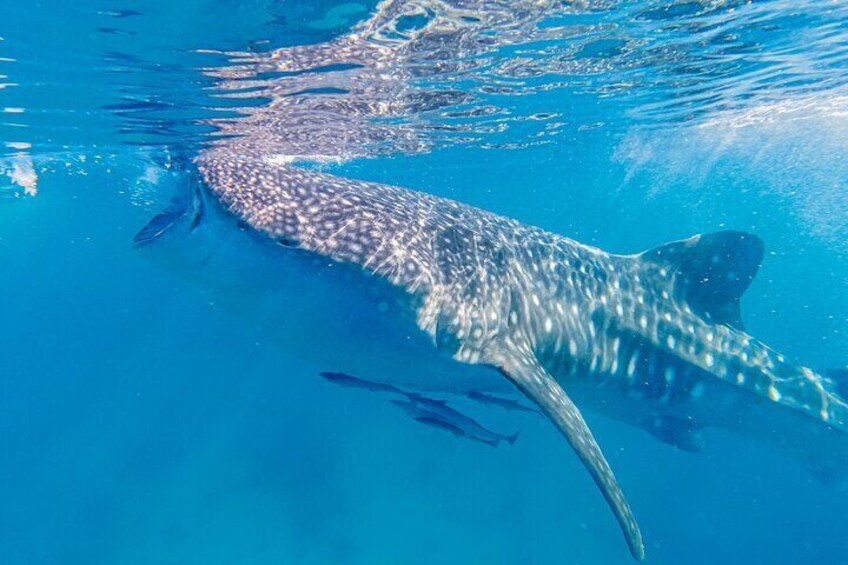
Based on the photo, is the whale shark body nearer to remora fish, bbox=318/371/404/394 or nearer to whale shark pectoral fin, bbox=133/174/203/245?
whale shark pectoral fin, bbox=133/174/203/245

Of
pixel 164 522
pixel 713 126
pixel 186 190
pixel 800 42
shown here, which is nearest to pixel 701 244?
pixel 186 190

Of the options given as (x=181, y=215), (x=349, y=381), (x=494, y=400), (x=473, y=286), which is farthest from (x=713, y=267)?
(x=181, y=215)

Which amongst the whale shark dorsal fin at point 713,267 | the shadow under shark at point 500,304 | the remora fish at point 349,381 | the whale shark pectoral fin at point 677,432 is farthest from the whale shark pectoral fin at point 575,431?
the whale shark pectoral fin at point 677,432

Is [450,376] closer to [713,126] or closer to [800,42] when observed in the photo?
[800,42]

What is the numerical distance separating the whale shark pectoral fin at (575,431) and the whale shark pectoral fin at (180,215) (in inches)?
114

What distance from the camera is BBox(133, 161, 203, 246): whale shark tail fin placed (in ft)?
14.7

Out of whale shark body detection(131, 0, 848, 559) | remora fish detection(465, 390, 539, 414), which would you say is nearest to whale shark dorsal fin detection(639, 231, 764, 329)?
whale shark body detection(131, 0, 848, 559)

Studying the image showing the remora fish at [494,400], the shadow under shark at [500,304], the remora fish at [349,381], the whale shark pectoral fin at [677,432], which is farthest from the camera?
the whale shark pectoral fin at [677,432]

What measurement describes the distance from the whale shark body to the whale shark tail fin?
0.02m

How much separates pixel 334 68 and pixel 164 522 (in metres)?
18.6

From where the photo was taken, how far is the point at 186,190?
190 inches

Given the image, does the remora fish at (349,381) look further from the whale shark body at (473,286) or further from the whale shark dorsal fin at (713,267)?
the whale shark dorsal fin at (713,267)

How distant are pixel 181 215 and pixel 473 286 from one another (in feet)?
8.95

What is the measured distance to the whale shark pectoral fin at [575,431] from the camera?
4.45 m
